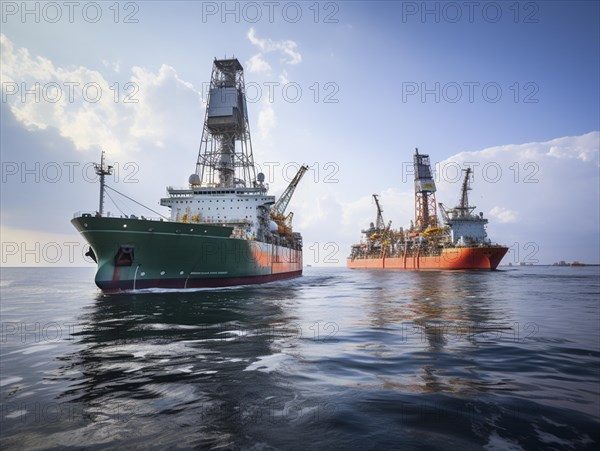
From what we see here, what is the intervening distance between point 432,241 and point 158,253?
66.9 meters

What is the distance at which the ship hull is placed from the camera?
21.3 m

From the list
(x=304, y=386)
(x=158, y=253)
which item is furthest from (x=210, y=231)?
(x=304, y=386)

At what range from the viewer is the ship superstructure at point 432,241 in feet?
203

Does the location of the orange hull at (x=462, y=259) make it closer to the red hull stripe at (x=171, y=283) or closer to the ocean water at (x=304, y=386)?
the red hull stripe at (x=171, y=283)

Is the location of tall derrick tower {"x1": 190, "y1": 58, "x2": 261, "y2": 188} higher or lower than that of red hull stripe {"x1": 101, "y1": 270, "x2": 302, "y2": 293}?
higher

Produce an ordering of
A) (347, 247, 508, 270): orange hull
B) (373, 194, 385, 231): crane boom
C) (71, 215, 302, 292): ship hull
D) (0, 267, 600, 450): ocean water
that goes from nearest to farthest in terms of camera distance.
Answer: (0, 267, 600, 450): ocean water
(71, 215, 302, 292): ship hull
(347, 247, 508, 270): orange hull
(373, 194, 385, 231): crane boom

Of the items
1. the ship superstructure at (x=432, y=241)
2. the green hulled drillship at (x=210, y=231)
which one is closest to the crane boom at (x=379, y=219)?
the ship superstructure at (x=432, y=241)

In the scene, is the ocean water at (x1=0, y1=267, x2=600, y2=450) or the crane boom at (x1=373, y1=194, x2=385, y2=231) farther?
the crane boom at (x1=373, y1=194, x2=385, y2=231)

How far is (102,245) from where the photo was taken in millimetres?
21516

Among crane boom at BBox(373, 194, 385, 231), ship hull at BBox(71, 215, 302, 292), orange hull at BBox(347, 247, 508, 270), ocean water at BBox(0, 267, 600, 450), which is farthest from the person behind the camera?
crane boom at BBox(373, 194, 385, 231)

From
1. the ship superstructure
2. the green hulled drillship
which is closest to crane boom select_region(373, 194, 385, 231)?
the ship superstructure

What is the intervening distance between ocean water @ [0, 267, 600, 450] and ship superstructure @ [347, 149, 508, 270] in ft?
183

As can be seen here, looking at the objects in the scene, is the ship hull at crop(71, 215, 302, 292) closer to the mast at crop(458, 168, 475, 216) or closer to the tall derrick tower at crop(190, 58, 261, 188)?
the tall derrick tower at crop(190, 58, 261, 188)

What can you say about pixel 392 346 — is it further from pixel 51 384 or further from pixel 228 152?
pixel 228 152
